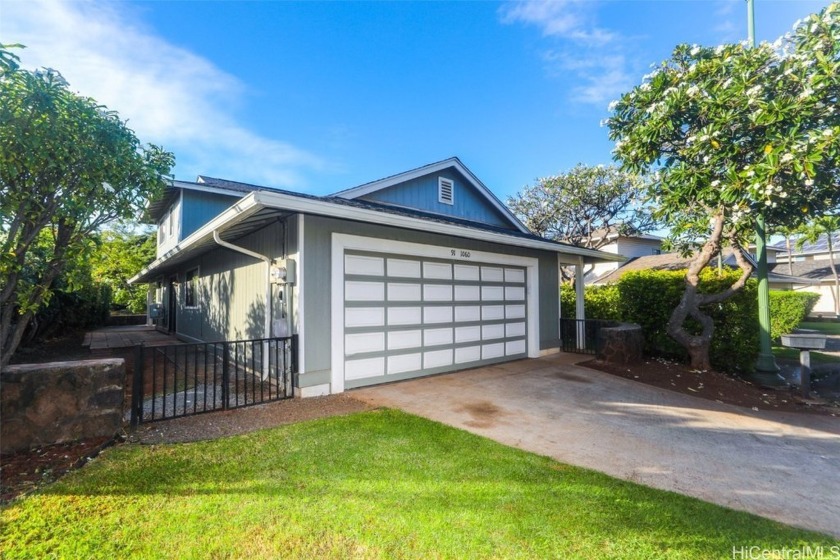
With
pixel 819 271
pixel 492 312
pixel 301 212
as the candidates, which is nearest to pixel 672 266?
pixel 492 312

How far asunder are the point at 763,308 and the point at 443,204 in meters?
7.88

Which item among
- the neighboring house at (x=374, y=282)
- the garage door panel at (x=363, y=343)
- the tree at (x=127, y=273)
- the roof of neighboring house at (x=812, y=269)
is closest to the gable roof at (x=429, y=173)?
the neighboring house at (x=374, y=282)

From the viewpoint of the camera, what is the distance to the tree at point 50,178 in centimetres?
322

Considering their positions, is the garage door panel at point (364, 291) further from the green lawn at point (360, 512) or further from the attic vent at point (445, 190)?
the attic vent at point (445, 190)

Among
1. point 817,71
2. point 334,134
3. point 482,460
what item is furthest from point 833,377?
point 334,134

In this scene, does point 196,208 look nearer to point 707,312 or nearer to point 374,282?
point 374,282

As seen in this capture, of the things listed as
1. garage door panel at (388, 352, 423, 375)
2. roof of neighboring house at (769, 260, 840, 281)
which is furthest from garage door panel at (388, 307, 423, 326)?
roof of neighboring house at (769, 260, 840, 281)

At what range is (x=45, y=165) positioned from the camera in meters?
3.41

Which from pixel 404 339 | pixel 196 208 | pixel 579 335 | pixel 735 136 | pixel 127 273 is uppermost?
pixel 196 208

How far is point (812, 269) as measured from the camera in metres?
26.7

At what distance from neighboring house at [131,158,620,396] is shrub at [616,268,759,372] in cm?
124

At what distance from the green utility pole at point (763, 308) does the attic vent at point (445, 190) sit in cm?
721

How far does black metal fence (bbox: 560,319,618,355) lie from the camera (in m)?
9.49

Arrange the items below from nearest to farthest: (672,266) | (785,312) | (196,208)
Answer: (196,208) → (785,312) → (672,266)
